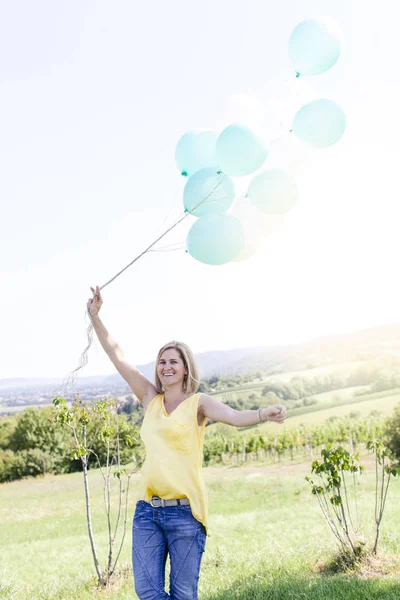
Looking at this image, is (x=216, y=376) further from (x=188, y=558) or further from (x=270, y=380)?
(x=188, y=558)

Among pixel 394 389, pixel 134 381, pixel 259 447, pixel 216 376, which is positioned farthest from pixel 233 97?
pixel 216 376

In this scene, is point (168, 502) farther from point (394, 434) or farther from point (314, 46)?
point (394, 434)

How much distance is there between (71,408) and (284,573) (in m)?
2.03

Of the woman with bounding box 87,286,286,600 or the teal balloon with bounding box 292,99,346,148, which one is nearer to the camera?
the woman with bounding box 87,286,286,600

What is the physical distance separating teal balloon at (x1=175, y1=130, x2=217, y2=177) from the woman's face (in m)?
1.61

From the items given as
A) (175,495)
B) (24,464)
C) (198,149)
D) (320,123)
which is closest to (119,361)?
(175,495)

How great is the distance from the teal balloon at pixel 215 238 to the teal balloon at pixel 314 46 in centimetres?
118

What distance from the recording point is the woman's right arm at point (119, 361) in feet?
8.66

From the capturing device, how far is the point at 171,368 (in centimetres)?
248

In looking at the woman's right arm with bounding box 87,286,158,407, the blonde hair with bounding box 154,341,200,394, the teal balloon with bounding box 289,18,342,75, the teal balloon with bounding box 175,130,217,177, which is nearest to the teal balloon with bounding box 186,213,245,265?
the teal balloon with bounding box 175,130,217,177

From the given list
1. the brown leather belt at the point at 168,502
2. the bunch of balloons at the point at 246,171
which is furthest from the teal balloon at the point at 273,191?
the brown leather belt at the point at 168,502

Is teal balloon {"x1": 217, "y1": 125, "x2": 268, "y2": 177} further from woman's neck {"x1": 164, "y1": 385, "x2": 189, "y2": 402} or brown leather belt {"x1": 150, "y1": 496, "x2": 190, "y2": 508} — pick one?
brown leather belt {"x1": 150, "y1": 496, "x2": 190, "y2": 508}

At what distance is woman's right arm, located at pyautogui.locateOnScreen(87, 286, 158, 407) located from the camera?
2639 mm

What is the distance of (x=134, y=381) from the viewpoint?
106 inches
